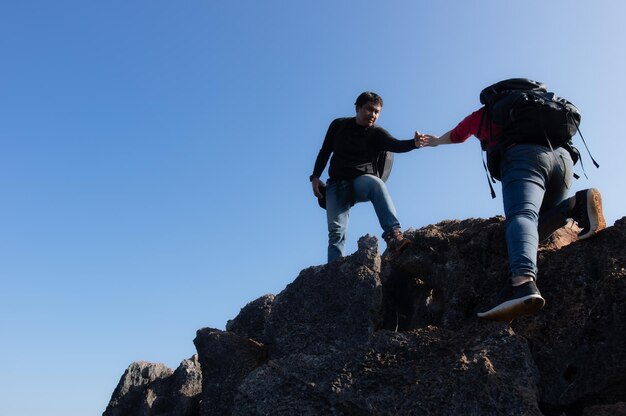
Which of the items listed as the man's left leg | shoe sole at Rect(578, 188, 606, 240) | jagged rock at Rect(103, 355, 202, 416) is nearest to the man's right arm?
the man's left leg

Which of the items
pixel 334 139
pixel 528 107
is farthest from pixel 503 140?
pixel 334 139

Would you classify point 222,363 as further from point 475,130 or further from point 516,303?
point 475,130

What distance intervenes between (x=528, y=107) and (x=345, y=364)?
327cm

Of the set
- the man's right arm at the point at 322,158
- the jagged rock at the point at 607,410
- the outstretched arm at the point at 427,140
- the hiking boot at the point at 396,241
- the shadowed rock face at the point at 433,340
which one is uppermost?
the man's right arm at the point at 322,158

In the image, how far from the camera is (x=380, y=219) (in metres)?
Answer: 8.24

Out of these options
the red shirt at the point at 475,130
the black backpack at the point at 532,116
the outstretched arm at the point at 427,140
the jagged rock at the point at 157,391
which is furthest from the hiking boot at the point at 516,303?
the jagged rock at the point at 157,391

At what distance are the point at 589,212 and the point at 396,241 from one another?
2446 millimetres

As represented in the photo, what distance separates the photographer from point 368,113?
8906 millimetres

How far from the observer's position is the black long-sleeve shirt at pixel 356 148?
884cm

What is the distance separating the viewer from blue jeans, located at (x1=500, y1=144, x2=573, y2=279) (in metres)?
5.57

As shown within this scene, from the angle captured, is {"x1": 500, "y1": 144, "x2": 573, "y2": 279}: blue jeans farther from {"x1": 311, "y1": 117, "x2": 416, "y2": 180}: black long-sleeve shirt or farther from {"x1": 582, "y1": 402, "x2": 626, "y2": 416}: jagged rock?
{"x1": 311, "y1": 117, "x2": 416, "y2": 180}: black long-sleeve shirt

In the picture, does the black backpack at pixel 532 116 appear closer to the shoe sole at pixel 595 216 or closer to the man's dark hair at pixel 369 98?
the shoe sole at pixel 595 216

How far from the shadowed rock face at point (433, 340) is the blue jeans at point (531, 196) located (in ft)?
1.65

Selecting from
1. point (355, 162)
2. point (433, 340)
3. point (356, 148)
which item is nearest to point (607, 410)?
point (433, 340)
